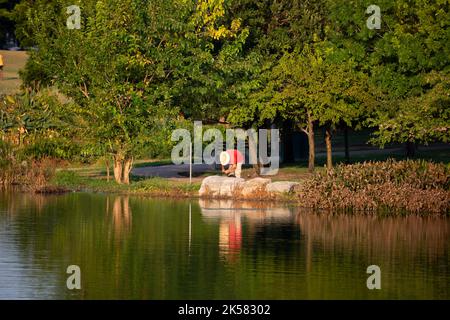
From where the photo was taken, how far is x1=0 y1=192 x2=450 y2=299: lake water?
25.0 meters

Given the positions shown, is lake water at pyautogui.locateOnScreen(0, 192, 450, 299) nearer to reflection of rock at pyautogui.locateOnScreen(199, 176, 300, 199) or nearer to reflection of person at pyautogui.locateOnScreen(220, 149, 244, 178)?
reflection of rock at pyautogui.locateOnScreen(199, 176, 300, 199)

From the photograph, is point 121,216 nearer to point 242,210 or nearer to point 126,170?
point 242,210

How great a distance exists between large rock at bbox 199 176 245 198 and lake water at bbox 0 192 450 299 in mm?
1953

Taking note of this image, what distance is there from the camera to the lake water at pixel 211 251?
2498cm

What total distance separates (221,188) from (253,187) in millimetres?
1317

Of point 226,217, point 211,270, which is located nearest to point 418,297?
point 211,270

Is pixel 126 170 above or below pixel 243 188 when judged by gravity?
above

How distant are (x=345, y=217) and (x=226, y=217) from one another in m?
3.84

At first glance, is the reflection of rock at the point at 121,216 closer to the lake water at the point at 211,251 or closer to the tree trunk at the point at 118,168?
the lake water at the point at 211,251

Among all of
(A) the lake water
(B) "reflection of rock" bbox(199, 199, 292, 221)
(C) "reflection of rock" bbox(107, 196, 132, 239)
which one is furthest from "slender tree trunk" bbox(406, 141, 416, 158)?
(C) "reflection of rock" bbox(107, 196, 132, 239)

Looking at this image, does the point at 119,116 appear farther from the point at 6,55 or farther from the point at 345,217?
the point at 6,55

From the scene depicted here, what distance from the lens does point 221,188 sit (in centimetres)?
4534

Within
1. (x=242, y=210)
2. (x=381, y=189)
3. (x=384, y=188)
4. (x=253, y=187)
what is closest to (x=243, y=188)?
(x=253, y=187)
